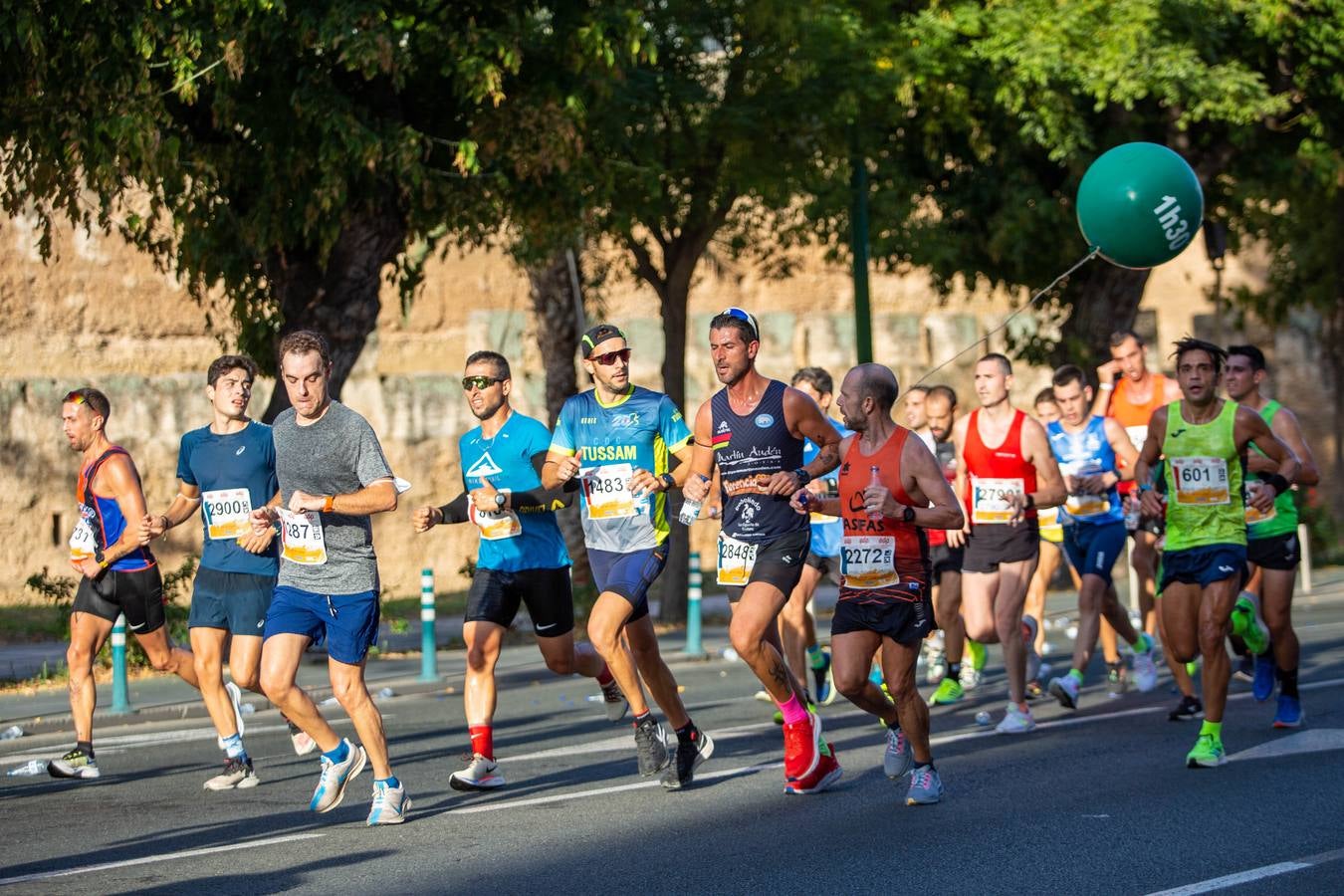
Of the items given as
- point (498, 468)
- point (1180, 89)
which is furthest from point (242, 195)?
point (1180, 89)

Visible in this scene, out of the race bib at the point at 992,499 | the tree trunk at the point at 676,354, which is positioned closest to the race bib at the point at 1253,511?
the race bib at the point at 992,499

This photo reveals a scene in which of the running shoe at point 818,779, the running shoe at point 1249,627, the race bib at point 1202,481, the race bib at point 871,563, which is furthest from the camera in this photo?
the running shoe at point 1249,627

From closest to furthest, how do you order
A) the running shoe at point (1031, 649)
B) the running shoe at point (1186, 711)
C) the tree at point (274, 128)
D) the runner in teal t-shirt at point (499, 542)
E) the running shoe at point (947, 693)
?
the runner in teal t-shirt at point (499, 542)
the running shoe at point (1186, 711)
the running shoe at point (947, 693)
the running shoe at point (1031, 649)
the tree at point (274, 128)

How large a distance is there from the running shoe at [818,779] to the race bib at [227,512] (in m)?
2.93

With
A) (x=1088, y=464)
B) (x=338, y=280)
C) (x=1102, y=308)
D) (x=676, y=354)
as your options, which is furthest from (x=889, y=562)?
(x=1102, y=308)

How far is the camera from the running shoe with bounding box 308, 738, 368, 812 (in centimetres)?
827

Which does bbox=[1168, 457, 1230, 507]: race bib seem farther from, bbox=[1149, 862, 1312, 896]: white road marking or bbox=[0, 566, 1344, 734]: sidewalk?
bbox=[0, 566, 1344, 734]: sidewalk

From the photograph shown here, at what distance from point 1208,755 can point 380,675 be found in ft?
26.6

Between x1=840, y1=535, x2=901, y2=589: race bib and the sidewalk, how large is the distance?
6.41 meters

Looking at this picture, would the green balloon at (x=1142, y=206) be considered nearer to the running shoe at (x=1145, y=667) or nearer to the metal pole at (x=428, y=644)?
the running shoe at (x=1145, y=667)

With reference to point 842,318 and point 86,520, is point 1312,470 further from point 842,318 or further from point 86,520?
point 842,318

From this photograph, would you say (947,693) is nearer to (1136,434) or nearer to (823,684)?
(823,684)

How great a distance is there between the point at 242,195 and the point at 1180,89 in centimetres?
1053

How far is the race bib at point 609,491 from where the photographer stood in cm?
909
